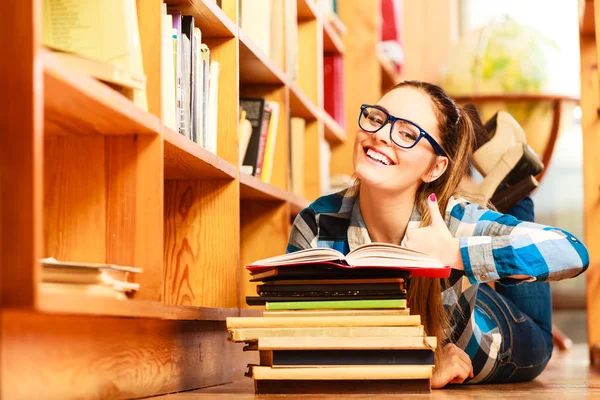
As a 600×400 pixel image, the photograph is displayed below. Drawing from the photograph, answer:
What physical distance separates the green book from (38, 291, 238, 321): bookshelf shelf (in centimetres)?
18

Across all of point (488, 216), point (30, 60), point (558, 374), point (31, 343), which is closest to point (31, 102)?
point (30, 60)

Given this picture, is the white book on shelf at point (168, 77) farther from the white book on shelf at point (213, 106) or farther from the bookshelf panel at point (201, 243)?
the bookshelf panel at point (201, 243)

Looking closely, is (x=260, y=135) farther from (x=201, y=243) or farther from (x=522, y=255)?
(x=522, y=255)

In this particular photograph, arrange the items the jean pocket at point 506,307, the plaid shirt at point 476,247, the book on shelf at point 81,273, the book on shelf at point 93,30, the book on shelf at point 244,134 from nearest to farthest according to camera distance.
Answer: the book on shelf at point 81,273 → the book on shelf at point 93,30 → the plaid shirt at point 476,247 → the jean pocket at point 506,307 → the book on shelf at point 244,134

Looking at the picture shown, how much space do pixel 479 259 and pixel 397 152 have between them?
34 centimetres

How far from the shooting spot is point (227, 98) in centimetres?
231

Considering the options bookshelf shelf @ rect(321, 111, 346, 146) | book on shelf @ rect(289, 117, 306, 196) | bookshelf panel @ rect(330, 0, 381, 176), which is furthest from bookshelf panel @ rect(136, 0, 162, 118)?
bookshelf panel @ rect(330, 0, 381, 176)

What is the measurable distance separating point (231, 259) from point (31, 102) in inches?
44.9

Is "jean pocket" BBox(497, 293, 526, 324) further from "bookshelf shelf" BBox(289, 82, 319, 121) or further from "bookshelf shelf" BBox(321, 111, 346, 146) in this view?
"bookshelf shelf" BBox(321, 111, 346, 146)

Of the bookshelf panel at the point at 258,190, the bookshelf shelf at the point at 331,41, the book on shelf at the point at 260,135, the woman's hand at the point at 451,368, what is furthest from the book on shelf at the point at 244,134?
the bookshelf shelf at the point at 331,41

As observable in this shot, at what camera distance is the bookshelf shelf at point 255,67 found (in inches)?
97.8

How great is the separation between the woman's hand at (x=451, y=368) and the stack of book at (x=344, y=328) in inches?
10.8

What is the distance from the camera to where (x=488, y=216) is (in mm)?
2059

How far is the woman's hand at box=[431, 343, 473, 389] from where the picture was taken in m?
2.00
